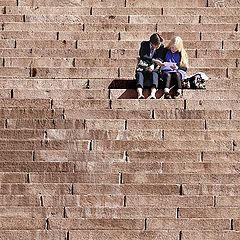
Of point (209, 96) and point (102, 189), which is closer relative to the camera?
point (102, 189)

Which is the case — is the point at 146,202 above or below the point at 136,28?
below

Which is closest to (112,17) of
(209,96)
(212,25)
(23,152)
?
(212,25)

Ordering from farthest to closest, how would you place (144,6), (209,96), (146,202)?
(144,6)
(209,96)
(146,202)

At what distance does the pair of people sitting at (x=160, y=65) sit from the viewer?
15656 mm

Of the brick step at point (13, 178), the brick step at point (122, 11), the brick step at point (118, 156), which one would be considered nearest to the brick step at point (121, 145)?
the brick step at point (118, 156)

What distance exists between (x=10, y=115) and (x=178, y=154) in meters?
2.36

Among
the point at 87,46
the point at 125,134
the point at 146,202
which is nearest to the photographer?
the point at 146,202

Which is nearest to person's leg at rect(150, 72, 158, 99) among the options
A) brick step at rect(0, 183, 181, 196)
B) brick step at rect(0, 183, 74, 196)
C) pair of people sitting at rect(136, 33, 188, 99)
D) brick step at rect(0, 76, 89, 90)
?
pair of people sitting at rect(136, 33, 188, 99)

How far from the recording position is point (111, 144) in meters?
14.2

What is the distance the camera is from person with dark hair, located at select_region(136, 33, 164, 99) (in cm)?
1565

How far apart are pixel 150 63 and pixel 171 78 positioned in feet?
1.57

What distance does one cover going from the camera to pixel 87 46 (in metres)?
18.0

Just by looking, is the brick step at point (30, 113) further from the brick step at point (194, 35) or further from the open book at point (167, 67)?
the brick step at point (194, 35)

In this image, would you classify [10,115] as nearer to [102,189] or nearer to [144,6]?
[102,189]
